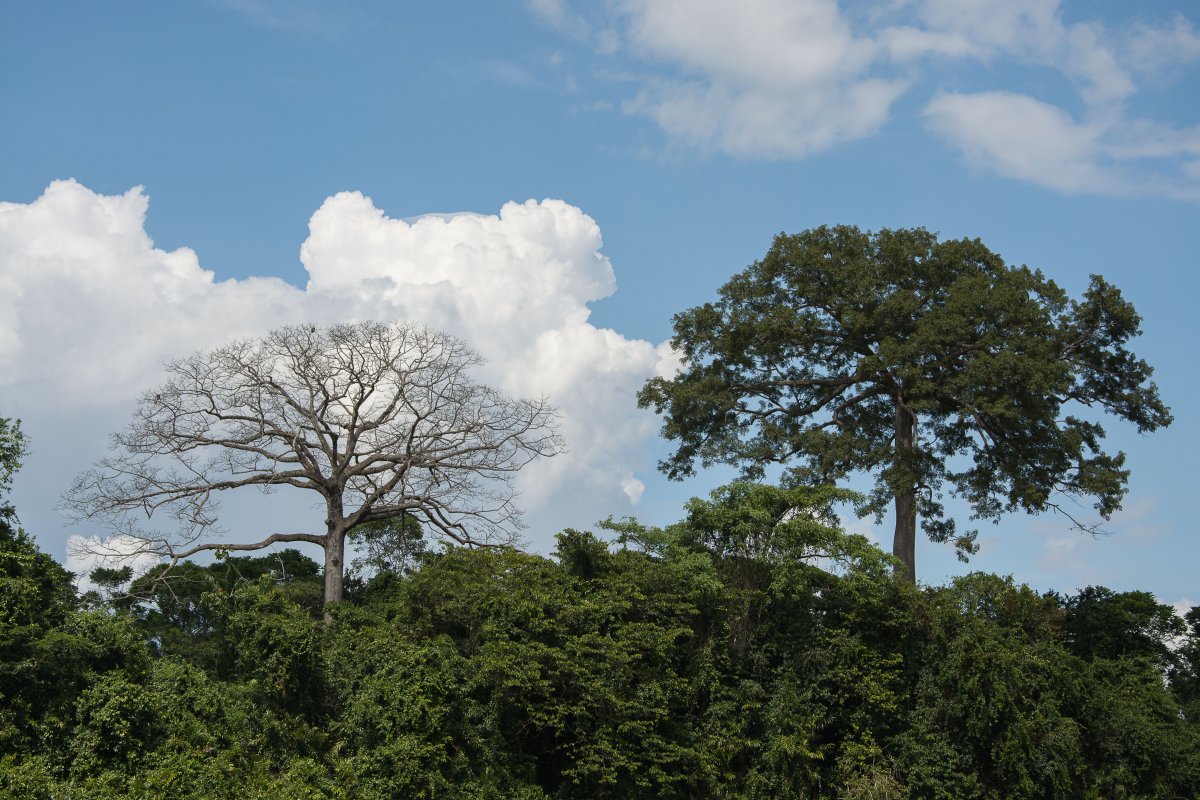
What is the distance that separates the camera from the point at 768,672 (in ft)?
83.1

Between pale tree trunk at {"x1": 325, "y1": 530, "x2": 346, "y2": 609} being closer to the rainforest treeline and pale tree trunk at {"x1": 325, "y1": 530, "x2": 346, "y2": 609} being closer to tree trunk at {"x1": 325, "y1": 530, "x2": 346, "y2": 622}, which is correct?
tree trunk at {"x1": 325, "y1": 530, "x2": 346, "y2": 622}

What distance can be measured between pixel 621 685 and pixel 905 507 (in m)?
9.99

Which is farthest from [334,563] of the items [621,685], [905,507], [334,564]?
[905,507]

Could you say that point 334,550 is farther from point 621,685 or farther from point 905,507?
point 905,507

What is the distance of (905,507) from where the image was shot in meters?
29.8

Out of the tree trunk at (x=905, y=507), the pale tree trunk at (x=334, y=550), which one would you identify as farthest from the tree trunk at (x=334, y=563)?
the tree trunk at (x=905, y=507)

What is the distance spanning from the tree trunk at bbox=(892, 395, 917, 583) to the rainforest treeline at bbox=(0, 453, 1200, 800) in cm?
335

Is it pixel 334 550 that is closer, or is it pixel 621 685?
pixel 621 685

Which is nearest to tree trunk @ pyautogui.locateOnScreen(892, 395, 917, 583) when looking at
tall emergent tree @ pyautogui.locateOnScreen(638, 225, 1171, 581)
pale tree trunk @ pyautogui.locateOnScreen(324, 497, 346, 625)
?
tall emergent tree @ pyautogui.locateOnScreen(638, 225, 1171, 581)

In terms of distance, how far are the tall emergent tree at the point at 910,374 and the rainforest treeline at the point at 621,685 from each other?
11.8ft

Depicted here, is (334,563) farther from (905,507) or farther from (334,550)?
(905,507)

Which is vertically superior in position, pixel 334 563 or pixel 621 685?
pixel 334 563

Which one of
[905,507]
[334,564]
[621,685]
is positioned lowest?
[621,685]

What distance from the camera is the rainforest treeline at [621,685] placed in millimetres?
20688
